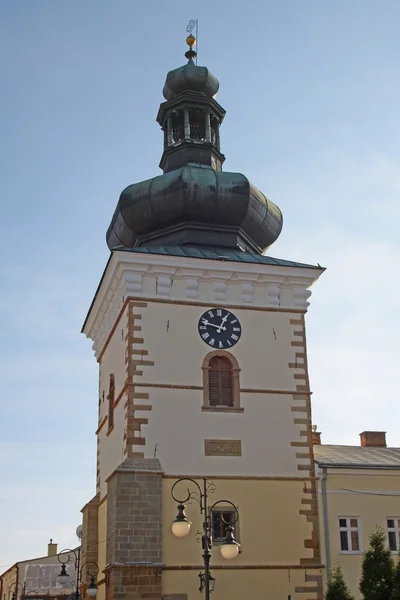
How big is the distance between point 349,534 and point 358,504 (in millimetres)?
743

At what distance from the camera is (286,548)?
2102 cm

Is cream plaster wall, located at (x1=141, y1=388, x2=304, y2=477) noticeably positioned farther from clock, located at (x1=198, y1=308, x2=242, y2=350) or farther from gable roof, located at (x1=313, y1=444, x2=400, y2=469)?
clock, located at (x1=198, y1=308, x2=242, y2=350)

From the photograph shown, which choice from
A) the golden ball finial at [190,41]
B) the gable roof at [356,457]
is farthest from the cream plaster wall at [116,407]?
the golden ball finial at [190,41]

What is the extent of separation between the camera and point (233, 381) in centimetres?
2230

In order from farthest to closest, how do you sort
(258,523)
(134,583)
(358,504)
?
(358,504)
(258,523)
(134,583)

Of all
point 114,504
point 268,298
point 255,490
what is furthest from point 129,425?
point 268,298

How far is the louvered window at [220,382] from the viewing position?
22.1 metres

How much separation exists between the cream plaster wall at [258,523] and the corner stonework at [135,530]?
32 centimetres

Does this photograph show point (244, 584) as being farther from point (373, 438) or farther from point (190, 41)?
point (190, 41)

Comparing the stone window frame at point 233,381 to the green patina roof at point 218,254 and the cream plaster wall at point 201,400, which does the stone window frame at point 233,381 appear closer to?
the cream plaster wall at point 201,400

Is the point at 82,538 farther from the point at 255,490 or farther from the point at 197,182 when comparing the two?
the point at 197,182

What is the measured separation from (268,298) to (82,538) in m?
8.53

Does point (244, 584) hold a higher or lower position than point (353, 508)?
lower

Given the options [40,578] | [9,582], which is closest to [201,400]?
[40,578]
